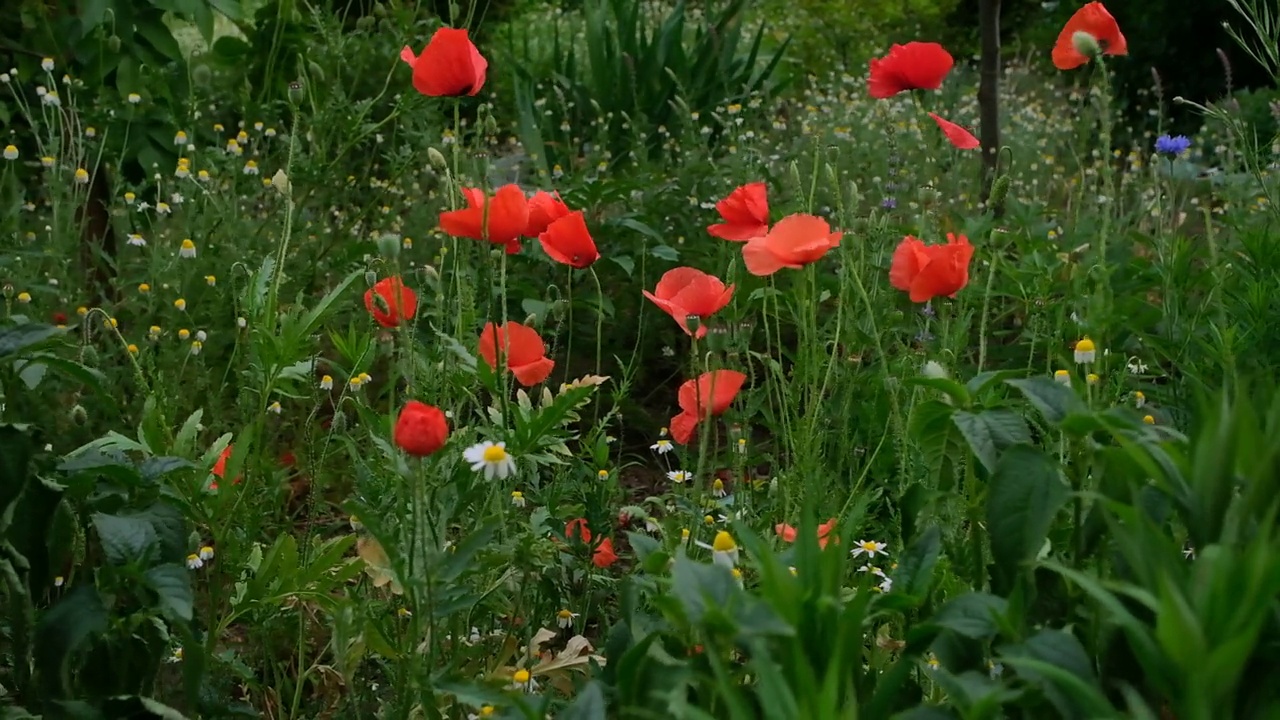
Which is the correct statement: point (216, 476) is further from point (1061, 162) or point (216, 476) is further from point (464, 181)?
point (1061, 162)

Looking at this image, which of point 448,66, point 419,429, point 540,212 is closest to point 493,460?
point 419,429

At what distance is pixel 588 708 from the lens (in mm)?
1101

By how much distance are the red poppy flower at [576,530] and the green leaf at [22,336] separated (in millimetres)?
749

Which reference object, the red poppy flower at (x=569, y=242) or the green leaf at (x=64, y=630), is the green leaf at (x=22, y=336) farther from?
the red poppy flower at (x=569, y=242)

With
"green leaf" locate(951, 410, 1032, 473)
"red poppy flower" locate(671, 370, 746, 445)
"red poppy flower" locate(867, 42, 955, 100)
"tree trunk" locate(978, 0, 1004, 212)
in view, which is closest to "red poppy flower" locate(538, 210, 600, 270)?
"red poppy flower" locate(671, 370, 746, 445)

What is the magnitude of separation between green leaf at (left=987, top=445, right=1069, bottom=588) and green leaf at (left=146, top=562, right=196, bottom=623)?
79cm

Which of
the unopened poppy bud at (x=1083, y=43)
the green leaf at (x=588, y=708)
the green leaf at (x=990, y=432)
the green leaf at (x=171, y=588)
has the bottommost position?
the green leaf at (x=171, y=588)

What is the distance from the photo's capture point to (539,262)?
3303mm

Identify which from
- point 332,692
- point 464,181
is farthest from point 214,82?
point 332,692

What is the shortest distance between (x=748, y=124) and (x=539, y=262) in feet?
5.81

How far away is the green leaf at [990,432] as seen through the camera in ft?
4.13

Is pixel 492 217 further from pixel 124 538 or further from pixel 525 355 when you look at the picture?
pixel 124 538

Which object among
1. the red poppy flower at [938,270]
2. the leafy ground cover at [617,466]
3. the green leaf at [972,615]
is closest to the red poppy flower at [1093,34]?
the leafy ground cover at [617,466]

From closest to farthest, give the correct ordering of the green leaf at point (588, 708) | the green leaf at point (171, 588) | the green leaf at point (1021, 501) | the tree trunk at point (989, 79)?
the green leaf at point (588, 708) < the green leaf at point (1021, 501) < the green leaf at point (171, 588) < the tree trunk at point (989, 79)
